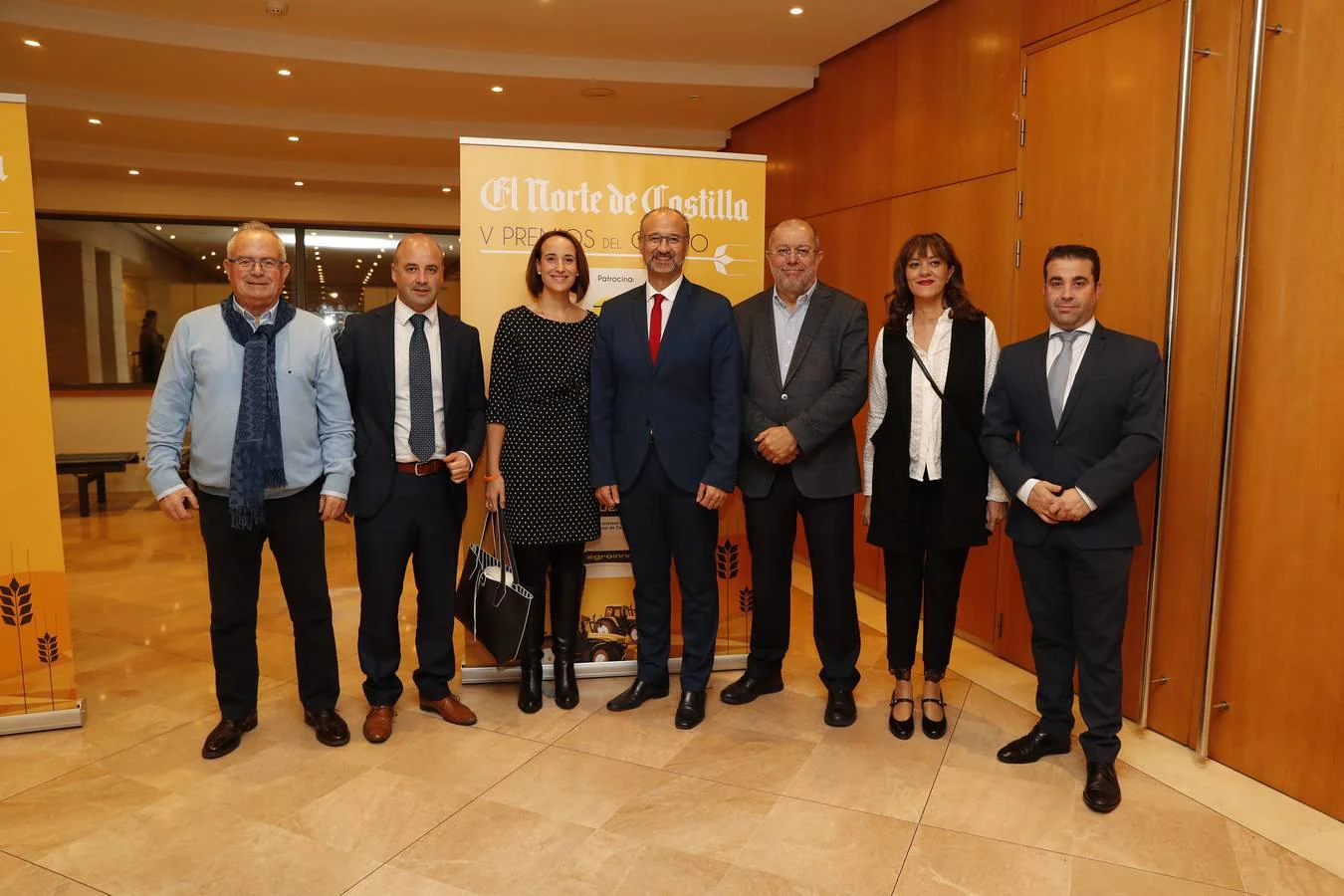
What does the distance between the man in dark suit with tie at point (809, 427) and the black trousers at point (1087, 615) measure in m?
0.69

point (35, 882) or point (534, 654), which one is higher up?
point (534, 654)

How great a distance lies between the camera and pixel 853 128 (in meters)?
5.69

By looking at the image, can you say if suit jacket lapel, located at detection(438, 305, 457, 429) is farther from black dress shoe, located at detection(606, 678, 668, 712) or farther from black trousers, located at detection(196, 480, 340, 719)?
black dress shoe, located at detection(606, 678, 668, 712)

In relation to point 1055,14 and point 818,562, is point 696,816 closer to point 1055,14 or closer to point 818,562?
point 818,562

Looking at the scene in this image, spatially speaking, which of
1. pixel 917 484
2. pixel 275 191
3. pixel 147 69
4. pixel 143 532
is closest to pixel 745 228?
pixel 917 484

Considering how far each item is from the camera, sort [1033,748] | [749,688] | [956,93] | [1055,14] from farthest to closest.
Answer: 1. [956,93]
2. [1055,14]
3. [749,688]
4. [1033,748]

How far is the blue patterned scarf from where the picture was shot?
9.46 feet

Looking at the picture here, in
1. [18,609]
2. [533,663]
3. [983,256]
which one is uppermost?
[983,256]

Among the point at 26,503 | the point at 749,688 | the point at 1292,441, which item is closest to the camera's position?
the point at 1292,441

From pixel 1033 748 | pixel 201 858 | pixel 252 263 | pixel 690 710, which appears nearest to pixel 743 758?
pixel 690 710

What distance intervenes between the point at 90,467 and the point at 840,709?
25.1ft

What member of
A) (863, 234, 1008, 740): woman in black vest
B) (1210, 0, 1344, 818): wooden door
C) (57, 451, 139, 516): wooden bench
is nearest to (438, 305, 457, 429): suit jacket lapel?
(863, 234, 1008, 740): woman in black vest

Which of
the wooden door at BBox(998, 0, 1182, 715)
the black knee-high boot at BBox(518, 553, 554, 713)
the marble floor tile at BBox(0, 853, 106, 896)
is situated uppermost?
the wooden door at BBox(998, 0, 1182, 715)

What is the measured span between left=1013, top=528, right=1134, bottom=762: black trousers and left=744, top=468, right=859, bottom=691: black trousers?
0.67 meters
